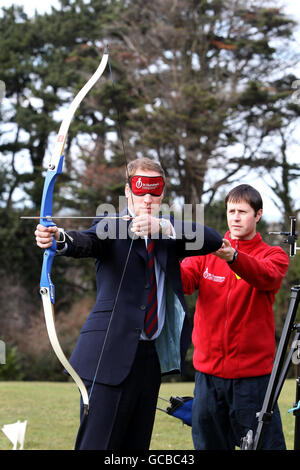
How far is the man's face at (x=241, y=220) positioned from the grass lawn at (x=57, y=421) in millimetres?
1792

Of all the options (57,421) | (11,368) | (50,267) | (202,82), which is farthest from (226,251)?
(202,82)

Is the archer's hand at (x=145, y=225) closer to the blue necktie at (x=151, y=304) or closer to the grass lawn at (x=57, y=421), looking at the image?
the blue necktie at (x=151, y=304)

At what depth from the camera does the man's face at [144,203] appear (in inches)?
87.2

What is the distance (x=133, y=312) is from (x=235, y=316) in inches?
21.5

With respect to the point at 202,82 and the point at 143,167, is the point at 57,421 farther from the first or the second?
the point at 202,82

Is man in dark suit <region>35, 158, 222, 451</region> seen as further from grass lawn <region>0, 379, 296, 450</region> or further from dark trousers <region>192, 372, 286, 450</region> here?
grass lawn <region>0, 379, 296, 450</region>

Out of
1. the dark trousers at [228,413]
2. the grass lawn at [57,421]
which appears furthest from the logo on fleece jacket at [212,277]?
the grass lawn at [57,421]

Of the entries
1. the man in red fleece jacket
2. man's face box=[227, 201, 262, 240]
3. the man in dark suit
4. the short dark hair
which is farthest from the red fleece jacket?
the man in dark suit

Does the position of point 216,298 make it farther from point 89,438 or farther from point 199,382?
point 89,438

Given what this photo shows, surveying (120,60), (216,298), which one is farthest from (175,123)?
(216,298)

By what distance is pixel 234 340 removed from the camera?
8.16 ft

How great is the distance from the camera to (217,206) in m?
12.4

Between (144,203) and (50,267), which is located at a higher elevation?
(144,203)
